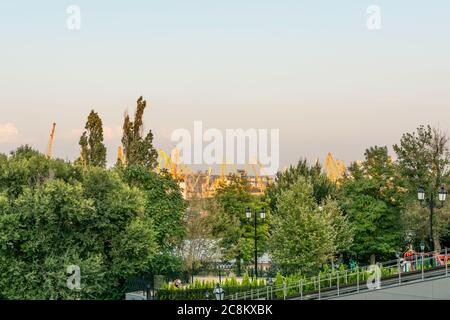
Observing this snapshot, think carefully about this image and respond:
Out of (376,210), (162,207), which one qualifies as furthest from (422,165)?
(162,207)

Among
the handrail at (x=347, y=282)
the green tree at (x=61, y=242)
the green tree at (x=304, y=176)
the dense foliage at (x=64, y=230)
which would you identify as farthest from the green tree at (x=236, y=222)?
the green tree at (x=61, y=242)

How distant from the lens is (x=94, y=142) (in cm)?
6278

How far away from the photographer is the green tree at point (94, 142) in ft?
203

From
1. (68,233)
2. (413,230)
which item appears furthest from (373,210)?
(68,233)

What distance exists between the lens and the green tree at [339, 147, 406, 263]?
58938 mm

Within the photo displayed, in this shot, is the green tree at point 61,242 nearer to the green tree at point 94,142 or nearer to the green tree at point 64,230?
the green tree at point 64,230

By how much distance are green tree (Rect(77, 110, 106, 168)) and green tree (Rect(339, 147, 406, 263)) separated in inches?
937

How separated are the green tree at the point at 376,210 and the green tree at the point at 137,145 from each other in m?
19.0

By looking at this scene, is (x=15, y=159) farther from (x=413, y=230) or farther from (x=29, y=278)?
(x=413, y=230)

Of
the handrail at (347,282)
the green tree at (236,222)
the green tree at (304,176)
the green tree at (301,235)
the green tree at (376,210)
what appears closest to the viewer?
the handrail at (347,282)

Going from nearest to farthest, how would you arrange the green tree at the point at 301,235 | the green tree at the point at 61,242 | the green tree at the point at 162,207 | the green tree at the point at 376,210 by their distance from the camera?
the green tree at the point at 61,242, the green tree at the point at 162,207, the green tree at the point at 301,235, the green tree at the point at 376,210

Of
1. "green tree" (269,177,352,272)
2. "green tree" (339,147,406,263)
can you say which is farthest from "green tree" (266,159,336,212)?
"green tree" (269,177,352,272)

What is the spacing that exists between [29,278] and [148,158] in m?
27.3
